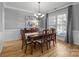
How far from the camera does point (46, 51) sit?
222 cm

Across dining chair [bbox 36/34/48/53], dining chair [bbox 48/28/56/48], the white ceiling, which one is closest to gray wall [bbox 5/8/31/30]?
the white ceiling

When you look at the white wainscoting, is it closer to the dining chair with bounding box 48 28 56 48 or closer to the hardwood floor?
the hardwood floor

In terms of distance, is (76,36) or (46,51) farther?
(76,36)

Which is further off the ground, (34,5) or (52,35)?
(34,5)

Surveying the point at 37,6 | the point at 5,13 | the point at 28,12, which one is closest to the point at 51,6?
the point at 37,6

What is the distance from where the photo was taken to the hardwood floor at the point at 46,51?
2088mm

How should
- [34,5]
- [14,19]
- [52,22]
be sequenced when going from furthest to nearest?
[52,22] < [14,19] < [34,5]

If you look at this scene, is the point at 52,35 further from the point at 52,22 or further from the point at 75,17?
the point at 75,17

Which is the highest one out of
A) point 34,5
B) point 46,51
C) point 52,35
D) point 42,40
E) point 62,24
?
point 34,5

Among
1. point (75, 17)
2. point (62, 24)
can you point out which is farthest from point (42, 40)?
point (75, 17)

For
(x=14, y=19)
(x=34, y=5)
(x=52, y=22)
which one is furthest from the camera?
(x=52, y=22)

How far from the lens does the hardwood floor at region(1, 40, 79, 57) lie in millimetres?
2088

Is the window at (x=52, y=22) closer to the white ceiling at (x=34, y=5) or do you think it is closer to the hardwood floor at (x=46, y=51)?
the white ceiling at (x=34, y=5)

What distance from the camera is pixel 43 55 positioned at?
6.89 ft
